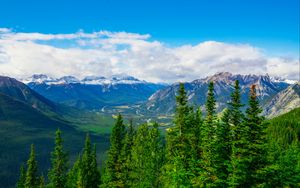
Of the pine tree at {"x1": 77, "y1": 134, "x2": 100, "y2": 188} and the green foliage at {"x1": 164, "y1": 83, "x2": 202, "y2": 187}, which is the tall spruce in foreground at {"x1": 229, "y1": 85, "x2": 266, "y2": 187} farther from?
the pine tree at {"x1": 77, "y1": 134, "x2": 100, "y2": 188}

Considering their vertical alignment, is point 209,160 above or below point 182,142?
below

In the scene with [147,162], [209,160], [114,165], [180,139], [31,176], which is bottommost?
[31,176]

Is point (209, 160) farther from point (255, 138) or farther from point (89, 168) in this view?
point (89, 168)

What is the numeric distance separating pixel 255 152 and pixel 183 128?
681 inches

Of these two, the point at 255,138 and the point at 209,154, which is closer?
the point at 255,138

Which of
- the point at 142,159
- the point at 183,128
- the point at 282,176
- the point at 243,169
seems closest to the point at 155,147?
the point at 142,159

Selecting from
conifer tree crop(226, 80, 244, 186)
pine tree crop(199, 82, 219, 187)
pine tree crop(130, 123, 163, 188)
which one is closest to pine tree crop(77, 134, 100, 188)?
pine tree crop(130, 123, 163, 188)

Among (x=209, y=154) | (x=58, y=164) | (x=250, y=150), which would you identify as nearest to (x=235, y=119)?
(x=250, y=150)

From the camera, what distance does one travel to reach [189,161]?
59.4 m

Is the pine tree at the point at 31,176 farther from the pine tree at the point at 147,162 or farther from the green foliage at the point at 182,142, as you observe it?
the green foliage at the point at 182,142

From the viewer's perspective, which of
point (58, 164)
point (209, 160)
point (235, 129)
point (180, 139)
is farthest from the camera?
point (58, 164)

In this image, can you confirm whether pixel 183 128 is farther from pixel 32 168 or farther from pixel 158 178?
pixel 32 168

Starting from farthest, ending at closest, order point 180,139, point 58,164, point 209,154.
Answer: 1. point 58,164
2. point 180,139
3. point 209,154

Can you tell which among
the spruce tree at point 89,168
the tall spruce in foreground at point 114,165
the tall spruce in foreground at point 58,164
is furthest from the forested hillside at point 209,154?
the tall spruce in foreground at point 58,164
